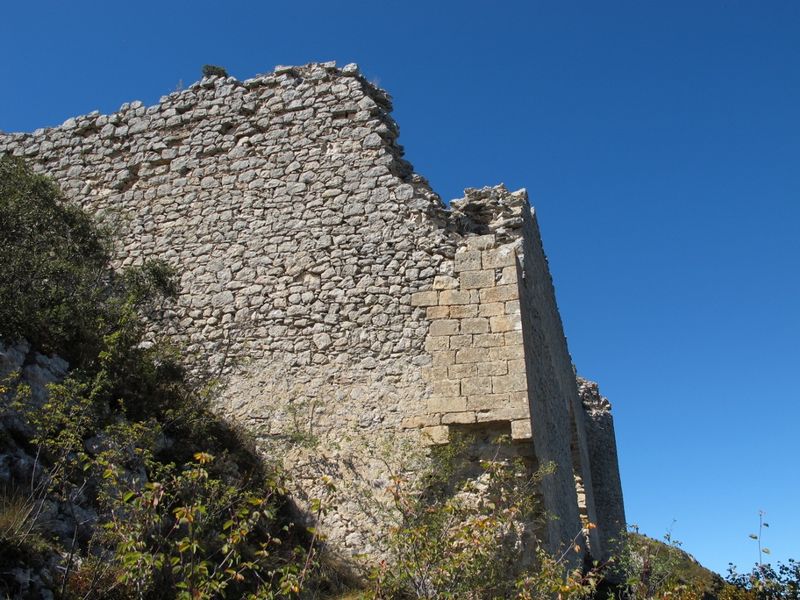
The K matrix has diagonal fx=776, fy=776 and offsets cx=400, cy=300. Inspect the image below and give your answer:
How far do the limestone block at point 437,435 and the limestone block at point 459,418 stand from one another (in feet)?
0.21

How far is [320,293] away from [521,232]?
250 centimetres

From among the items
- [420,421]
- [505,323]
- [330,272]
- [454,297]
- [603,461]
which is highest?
[330,272]

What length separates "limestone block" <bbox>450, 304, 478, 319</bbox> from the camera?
810 centimetres

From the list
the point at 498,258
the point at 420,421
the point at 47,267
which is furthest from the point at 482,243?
the point at 47,267

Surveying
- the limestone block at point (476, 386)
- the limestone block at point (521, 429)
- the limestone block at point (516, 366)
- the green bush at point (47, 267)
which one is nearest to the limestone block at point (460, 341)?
the limestone block at point (476, 386)

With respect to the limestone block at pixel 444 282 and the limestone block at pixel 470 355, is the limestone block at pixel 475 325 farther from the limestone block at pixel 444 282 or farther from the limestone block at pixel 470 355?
the limestone block at pixel 444 282

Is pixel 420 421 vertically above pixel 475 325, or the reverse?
pixel 475 325

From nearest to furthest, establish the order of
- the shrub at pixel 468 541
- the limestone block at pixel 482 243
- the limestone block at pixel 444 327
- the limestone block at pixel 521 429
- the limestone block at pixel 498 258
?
the shrub at pixel 468 541 < the limestone block at pixel 521 429 < the limestone block at pixel 444 327 < the limestone block at pixel 498 258 < the limestone block at pixel 482 243

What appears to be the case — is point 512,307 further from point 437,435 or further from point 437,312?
point 437,435

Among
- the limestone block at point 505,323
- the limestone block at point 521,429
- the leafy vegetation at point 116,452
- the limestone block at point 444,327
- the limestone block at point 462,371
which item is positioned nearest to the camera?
the leafy vegetation at point 116,452

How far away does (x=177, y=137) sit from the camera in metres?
10.2

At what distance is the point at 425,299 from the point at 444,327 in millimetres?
396

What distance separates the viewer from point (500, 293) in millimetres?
8141

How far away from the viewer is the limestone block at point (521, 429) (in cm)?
738
